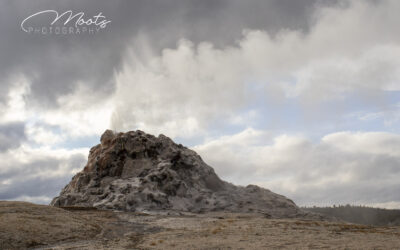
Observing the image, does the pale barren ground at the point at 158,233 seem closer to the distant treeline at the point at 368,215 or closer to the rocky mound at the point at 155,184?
the rocky mound at the point at 155,184

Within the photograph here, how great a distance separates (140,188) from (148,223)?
14589 mm

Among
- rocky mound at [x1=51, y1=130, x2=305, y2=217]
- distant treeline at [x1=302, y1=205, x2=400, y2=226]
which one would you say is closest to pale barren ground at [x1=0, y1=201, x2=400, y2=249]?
rocky mound at [x1=51, y1=130, x2=305, y2=217]

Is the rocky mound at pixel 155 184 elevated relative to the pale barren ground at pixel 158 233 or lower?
elevated

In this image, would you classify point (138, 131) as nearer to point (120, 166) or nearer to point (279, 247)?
point (120, 166)

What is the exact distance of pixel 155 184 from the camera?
167 ft

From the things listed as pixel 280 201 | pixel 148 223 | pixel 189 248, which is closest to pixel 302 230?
pixel 189 248

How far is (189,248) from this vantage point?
22.5m

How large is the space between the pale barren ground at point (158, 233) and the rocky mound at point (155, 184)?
927 cm

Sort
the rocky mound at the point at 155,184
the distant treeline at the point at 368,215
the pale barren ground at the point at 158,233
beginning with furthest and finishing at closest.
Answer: the distant treeline at the point at 368,215
the rocky mound at the point at 155,184
the pale barren ground at the point at 158,233

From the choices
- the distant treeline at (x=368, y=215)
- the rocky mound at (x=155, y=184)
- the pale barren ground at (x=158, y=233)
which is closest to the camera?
the pale barren ground at (x=158, y=233)

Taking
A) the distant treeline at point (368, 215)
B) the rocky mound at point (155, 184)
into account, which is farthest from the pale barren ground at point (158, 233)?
the distant treeline at point (368, 215)

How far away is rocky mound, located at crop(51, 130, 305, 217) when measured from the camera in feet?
160

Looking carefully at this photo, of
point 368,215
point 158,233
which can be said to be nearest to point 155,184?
point 158,233

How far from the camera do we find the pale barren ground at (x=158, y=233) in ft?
76.4
